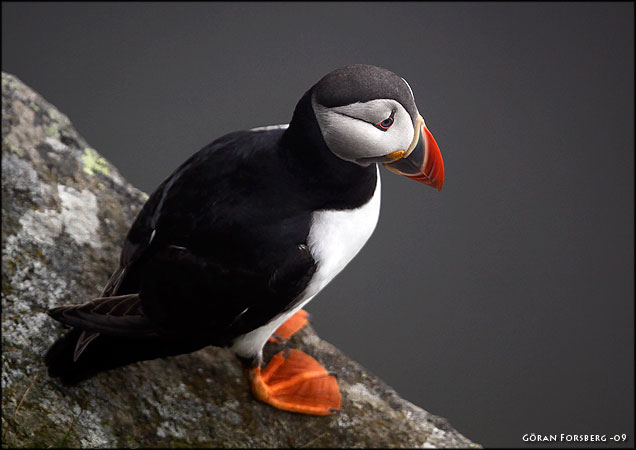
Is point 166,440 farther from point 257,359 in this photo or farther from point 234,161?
point 234,161

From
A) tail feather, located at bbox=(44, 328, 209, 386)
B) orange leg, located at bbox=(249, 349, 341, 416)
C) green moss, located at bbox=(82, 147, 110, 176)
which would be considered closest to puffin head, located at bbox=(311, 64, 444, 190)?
tail feather, located at bbox=(44, 328, 209, 386)

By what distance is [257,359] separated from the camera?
7.38 feet

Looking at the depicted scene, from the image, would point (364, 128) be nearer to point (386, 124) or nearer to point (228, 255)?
point (386, 124)

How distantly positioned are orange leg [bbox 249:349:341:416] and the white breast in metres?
0.29

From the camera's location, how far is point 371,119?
167cm

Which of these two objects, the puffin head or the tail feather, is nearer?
the puffin head

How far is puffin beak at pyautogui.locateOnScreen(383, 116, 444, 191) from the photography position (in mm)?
1766

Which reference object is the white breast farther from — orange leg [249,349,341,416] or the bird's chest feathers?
orange leg [249,349,341,416]

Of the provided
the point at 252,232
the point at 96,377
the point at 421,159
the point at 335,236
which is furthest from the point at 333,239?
the point at 96,377

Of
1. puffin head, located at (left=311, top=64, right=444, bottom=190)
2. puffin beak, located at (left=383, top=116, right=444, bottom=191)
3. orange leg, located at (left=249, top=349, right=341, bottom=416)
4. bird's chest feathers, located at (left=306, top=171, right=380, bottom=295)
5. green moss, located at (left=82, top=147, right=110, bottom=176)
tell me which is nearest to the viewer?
puffin head, located at (left=311, top=64, right=444, bottom=190)

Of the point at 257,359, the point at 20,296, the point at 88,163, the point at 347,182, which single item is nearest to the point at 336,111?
the point at 347,182

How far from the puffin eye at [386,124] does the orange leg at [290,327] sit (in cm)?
116

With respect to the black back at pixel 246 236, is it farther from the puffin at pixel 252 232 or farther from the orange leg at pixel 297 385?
the orange leg at pixel 297 385

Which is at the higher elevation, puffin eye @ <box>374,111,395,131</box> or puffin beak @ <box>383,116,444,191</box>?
puffin eye @ <box>374,111,395,131</box>
